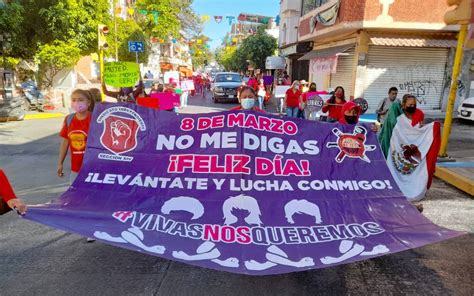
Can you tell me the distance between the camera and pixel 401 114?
19.3 ft

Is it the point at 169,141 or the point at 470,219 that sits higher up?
the point at 169,141

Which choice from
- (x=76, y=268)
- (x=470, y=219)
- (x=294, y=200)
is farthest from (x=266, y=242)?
(x=470, y=219)

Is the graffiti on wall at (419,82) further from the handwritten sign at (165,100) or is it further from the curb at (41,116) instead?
the curb at (41,116)

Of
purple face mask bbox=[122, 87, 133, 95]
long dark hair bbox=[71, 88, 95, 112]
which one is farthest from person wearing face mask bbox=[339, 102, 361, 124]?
purple face mask bbox=[122, 87, 133, 95]

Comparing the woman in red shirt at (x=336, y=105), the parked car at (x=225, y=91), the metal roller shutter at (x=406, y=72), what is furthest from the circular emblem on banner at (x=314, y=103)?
the parked car at (x=225, y=91)

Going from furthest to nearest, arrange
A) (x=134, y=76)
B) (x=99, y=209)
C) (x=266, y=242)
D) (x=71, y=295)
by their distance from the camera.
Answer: (x=134, y=76), (x=99, y=209), (x=71, y=295), (x=266, y=242)

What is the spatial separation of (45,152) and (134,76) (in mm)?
2996

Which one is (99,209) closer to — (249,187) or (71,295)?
(71,295)

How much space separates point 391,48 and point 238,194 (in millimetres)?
15863

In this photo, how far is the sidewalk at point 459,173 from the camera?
6.85 metres

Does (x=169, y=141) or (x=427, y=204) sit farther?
(x=427, y=204)

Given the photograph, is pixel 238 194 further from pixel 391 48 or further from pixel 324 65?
pixel 324 65

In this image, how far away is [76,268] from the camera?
3.93m

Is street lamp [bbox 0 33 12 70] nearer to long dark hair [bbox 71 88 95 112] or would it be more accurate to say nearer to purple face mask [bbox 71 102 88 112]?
long dark hair [bbox 71 88 95 112]
